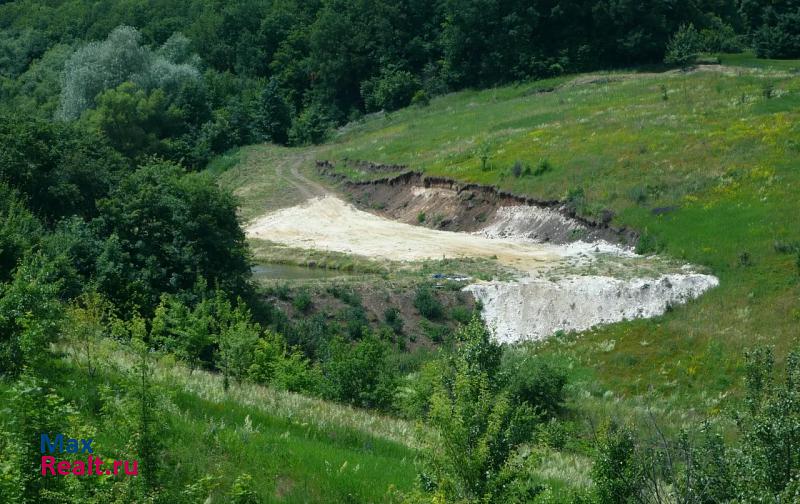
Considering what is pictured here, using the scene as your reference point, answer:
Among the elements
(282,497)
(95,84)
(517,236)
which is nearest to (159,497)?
(282,497)

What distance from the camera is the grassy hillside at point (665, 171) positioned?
1233 inches

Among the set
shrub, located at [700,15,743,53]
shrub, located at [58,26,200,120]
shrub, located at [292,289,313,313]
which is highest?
shrub, located at [58,26,200,120]

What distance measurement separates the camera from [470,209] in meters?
58.7

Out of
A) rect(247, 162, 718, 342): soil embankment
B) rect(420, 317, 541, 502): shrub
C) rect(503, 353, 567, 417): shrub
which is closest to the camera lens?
rect(420, 317, 541, 502): shrub

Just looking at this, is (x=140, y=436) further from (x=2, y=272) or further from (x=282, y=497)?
(x=2, y=272)

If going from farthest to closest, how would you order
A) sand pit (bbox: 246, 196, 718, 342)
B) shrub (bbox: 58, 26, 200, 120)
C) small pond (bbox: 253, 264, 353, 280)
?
shrub (bbox: 58, 26, 200, 120)
small pond (bbox: 253, 264, 353, 280)
sand pit (bbox: 246, 196, 718, 342)

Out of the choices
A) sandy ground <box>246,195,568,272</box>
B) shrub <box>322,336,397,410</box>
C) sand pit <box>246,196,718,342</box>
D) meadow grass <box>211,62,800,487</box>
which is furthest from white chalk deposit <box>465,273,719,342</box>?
shrub <box>322,336,397,410</box>

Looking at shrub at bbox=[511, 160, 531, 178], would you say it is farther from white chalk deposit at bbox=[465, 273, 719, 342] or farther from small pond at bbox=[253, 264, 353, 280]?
white chalk deposit at bbox=[465, 273, 719, 342]

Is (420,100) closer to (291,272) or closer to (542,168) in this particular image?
(542,168)

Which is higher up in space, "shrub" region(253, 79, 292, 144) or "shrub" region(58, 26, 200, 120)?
"shrub" region(58, 26, 200, 120)

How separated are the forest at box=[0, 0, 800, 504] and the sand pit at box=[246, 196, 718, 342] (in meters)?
2.56

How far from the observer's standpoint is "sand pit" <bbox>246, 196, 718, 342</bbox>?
121ft

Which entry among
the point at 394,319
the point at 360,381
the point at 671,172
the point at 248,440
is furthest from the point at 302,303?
the point at 671,172

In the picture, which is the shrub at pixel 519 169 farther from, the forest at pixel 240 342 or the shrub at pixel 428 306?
the shrub at pixel 428 306
